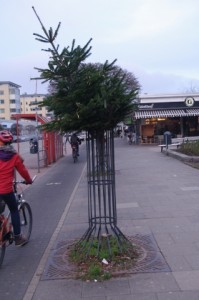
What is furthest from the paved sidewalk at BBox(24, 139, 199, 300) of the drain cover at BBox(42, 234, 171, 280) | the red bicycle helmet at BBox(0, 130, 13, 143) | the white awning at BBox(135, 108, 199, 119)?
the white awning at BBox(135, 108, 199, 119)

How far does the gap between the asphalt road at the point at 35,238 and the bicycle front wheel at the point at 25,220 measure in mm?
157

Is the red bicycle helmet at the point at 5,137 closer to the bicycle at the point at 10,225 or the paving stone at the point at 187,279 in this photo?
the bicycle at the point at 10,225

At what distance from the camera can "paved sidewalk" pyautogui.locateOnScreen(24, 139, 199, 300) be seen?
16.4 feet

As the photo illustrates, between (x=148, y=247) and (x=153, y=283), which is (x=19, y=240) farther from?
(x=153, y=283)

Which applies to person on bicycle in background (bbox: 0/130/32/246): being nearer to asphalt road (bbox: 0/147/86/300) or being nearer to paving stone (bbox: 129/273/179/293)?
asphalt road (bbox: 0/147/86/300)

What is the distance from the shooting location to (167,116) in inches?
1720

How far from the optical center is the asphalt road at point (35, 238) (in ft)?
18.2

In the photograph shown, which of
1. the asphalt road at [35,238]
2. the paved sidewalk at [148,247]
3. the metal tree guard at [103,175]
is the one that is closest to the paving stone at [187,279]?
the paved sidewalk at [148,247]

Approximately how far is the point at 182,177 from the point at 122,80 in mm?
9346

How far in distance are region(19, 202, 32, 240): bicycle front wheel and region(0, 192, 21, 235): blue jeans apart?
58 centimetres

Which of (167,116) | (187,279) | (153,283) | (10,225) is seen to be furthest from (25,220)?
(167,116)

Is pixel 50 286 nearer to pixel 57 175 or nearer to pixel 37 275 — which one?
pixel 37 275

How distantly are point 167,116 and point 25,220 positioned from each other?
37172mm

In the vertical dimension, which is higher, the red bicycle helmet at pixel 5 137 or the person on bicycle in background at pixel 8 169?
the red bicycle helmet at pixel 5 137
